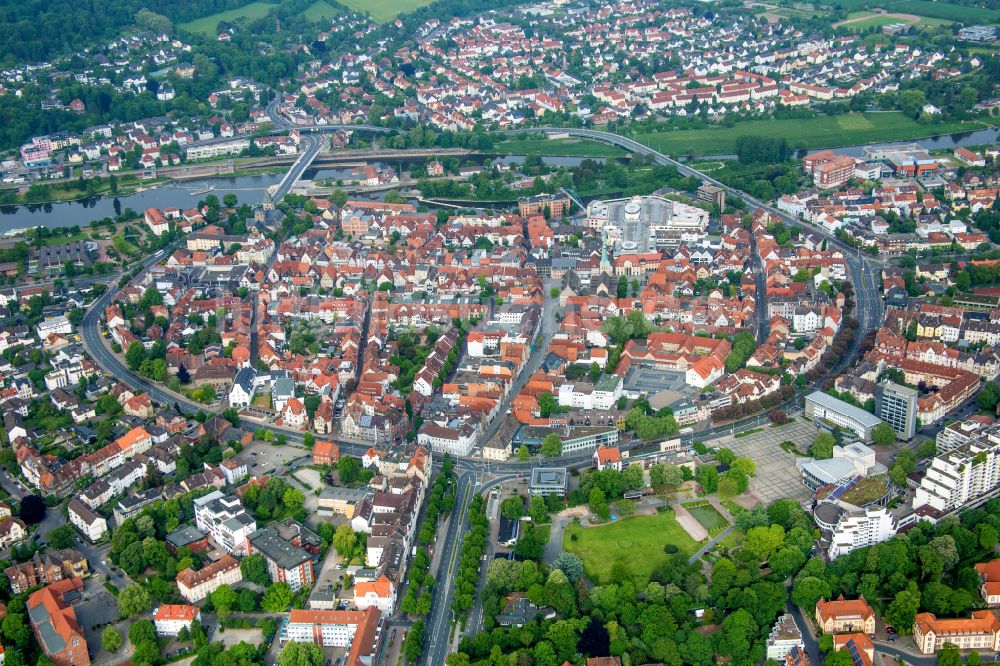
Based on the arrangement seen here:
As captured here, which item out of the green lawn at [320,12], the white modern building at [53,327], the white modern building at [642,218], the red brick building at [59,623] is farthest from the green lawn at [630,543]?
the green lawn at [320,12]

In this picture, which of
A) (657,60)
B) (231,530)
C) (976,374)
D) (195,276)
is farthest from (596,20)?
(231,530)

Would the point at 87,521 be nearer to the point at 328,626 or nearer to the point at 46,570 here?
the point at 46,570

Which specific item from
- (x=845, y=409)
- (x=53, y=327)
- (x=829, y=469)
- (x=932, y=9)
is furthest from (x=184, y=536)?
(x=932, y=9)

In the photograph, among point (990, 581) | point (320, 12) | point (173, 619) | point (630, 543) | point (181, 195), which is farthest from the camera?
point (320, 12)

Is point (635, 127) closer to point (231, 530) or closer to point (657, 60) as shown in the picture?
point (657, 60)

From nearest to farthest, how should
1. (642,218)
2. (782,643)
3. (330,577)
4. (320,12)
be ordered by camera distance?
(782,643), (330,577), (642,218), (320,12)

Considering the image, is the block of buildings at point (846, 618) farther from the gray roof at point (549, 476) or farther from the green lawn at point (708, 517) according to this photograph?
the gray roof at point (549, 476)
